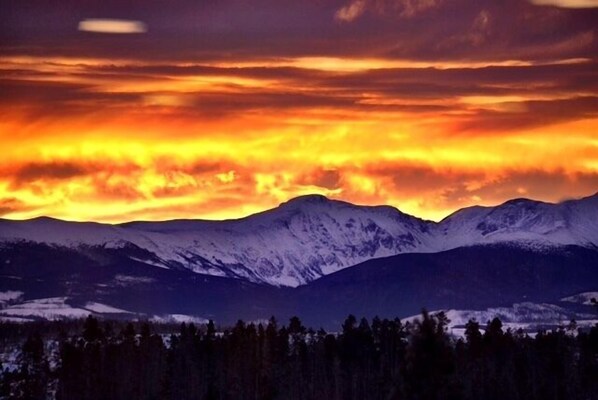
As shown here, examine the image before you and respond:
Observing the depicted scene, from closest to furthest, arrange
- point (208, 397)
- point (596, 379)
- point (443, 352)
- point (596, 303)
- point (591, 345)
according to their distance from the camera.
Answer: point (443, 352)
point (596, 303)
point (208, 397)
point (591, 345)
point (596, 379)

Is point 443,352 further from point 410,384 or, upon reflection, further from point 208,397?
point 208,397

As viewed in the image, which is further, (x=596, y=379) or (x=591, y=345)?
(x=596, y=379)

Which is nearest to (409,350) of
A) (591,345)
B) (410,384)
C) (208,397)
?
(410,384)

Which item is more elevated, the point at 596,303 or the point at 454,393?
the point at 596,303

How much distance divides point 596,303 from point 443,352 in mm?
44564

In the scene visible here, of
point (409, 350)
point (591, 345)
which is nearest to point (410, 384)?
point (409, 350)

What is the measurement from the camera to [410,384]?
98188mm

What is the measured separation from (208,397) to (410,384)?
63.1m

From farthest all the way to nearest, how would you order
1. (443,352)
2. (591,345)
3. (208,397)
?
1. (591,345)
2. (208,397)
3. (443,352)

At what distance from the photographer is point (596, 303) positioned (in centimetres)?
13938

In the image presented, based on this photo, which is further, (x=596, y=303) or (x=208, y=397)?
(x=208, y=397)

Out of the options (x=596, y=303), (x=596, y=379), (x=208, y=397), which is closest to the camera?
(x=596, y=303)

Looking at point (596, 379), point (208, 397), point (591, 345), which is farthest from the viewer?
point (596, 379)

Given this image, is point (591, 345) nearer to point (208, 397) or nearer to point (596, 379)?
point (596, 379)
